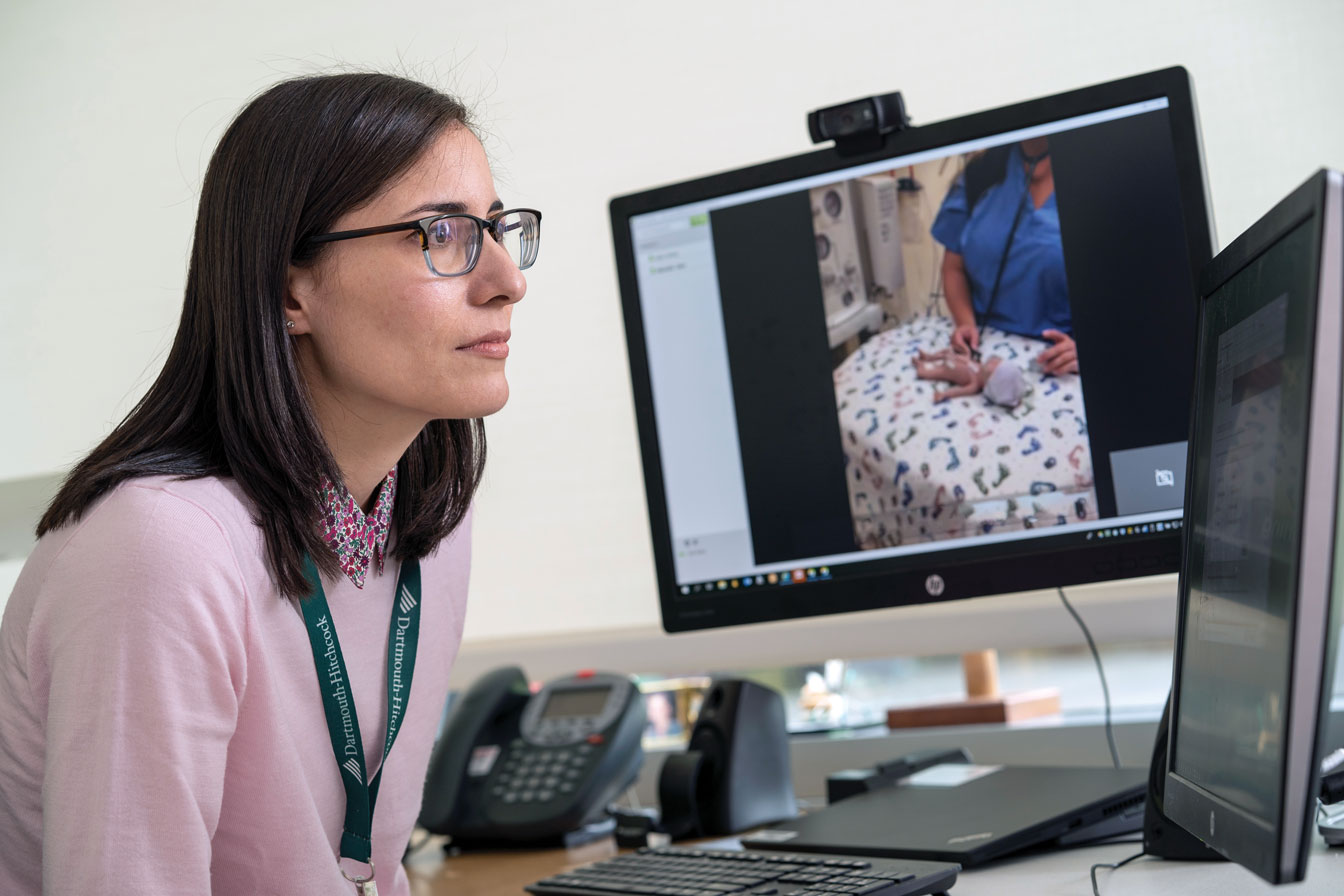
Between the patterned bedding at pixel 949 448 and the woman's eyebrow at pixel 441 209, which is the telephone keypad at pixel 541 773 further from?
the woman's eyebrow at pixel 441 209

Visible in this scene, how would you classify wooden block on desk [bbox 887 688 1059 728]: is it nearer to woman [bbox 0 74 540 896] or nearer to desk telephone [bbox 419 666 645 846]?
desk telephone [bbox 419 666 645 846]

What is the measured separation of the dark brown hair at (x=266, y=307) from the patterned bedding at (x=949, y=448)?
0.48 metres

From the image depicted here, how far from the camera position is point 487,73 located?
1930mm

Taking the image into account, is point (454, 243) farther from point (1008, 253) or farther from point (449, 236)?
point (1008, 253)

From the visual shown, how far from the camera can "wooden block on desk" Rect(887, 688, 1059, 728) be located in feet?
5.25

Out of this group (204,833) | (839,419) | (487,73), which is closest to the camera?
(204,833)

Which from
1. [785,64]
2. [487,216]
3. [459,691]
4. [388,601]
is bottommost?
[459,691]

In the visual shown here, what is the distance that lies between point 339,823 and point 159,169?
147 cm

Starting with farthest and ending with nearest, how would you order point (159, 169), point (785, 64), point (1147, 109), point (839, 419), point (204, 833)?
point (159, 169), point (785, 64), point (839, 419), point (1147, 109), point (204, 833)

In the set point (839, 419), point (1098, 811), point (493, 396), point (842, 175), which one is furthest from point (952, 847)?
point (842, 175)

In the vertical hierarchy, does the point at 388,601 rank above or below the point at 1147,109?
below

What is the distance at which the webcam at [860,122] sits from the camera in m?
1.20

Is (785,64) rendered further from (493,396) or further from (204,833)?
(204,833)

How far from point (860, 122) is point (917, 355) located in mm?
234
